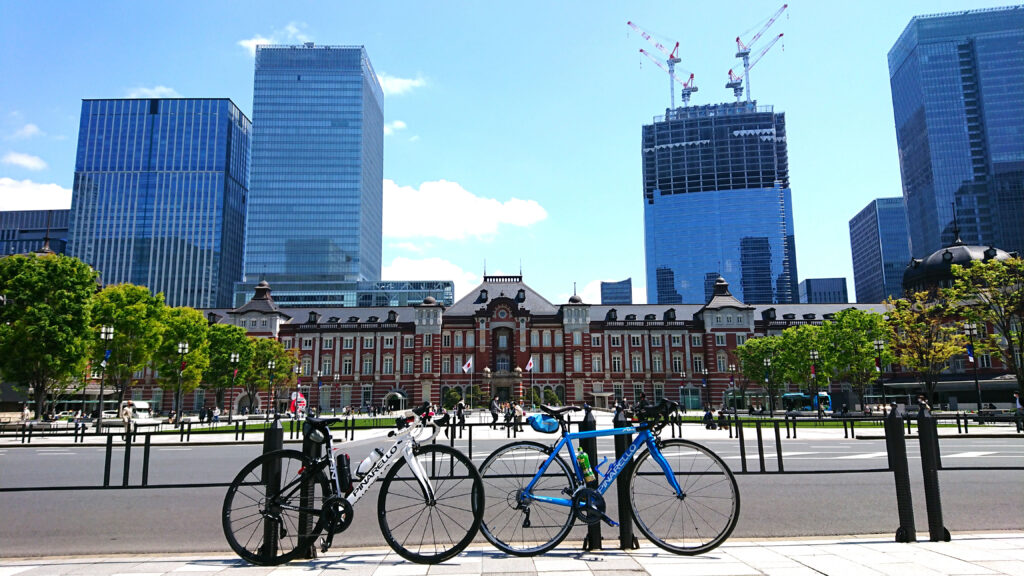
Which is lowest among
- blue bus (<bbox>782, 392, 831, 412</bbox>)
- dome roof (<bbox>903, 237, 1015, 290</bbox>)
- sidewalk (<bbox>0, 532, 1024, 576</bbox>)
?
blue bus (<bbox>782, 392, 831, 412</bbox>)

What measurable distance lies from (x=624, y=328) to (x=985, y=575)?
73.6 m

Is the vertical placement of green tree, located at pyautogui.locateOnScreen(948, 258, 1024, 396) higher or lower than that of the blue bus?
higher

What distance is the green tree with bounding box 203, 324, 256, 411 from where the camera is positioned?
55562mm

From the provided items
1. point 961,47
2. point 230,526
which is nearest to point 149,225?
point 230,526

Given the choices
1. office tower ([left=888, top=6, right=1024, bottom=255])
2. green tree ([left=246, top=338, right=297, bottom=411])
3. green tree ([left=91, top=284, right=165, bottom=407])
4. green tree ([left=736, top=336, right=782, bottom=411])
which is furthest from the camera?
office tower ([left=888, top=6, right=1024, bottom=255])

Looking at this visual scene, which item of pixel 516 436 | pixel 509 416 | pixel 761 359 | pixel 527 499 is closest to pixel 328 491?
pixel 527 499

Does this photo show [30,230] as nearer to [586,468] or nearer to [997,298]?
[586,468]

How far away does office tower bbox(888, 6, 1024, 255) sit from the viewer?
14112 centimetres

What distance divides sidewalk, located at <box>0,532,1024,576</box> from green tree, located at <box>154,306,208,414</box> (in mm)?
45918

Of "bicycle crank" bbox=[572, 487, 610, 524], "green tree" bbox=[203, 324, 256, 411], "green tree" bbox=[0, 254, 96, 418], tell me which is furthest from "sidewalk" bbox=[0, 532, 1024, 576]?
"green tree" bbox=[203, 324, 256, 411]

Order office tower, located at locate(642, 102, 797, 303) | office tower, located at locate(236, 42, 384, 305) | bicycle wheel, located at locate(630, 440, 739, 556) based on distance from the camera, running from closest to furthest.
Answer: bicycle wheel, located at locate(630, 440, 739, 556)
office tower, located at locate(236, 42, 384, 305)
office tower, located at locate(642, 102, 797, 303)

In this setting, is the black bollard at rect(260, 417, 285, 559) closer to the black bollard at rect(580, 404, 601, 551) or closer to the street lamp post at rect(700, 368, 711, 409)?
the black bollard at rect(580, 404, 601, 551)

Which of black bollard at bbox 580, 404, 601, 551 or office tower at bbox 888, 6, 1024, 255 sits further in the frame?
office tower at bbox 888, 6, 1024, 255

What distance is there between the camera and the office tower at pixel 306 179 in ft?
471
